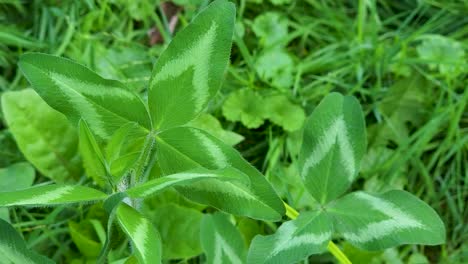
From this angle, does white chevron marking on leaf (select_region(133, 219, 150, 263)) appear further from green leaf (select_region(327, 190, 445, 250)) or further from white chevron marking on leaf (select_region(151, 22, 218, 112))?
green leaf (select_region(327, 190, 445, 250))

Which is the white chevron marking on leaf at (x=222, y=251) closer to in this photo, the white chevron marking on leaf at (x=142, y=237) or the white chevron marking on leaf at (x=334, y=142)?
the white chevron marking on leaf at (x=334, y=142)

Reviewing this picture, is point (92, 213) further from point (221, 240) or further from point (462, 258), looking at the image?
point (462, 258)

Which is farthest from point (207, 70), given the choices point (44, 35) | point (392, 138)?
point (44, 35)

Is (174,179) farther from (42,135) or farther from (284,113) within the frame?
(284,113)

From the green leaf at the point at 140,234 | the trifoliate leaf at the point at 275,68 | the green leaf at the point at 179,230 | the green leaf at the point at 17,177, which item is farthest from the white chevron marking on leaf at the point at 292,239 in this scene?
the trifoliate leaf at the point at 275,68

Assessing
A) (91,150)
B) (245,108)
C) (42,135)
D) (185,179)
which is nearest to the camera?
(185,179)

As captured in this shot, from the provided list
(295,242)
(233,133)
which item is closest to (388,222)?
(295,242)
